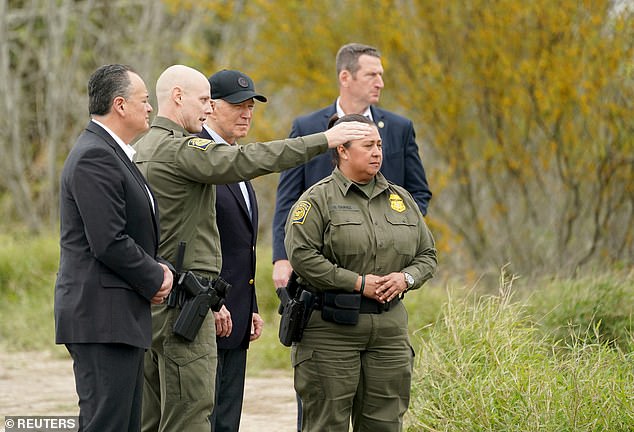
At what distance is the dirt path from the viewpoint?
6969 mm

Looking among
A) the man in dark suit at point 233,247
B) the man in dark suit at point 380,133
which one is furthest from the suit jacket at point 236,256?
the man in dark suit at point 380,133

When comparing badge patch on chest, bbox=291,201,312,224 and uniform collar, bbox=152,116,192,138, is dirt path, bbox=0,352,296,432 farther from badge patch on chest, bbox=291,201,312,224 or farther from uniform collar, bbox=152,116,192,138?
uniform collar, bbox=152,116,192,138

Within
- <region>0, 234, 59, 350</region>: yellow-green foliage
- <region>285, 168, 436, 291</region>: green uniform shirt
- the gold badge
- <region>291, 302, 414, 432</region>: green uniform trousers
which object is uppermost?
the gold badge

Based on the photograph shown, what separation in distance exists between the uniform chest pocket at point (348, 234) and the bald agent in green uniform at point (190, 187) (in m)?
0.42

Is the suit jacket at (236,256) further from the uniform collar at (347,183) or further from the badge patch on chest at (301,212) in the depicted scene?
the uniform collar at (347,183)

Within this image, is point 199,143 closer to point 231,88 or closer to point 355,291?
point 231,88

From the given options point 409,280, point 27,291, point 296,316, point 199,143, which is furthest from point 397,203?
point 27,291

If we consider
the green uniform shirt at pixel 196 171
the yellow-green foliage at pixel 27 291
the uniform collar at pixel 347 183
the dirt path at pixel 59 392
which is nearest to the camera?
the green uniform shirt at pixel 196 171

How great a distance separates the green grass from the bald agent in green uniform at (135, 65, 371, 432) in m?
1.48

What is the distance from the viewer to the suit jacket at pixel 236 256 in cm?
505

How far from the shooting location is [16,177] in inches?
528

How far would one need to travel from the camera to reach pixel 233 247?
5094 mm

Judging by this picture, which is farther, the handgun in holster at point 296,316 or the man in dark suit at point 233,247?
the man in dark suit at point 233,247

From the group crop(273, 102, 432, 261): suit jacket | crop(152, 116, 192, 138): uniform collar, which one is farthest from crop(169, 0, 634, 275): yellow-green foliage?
crop(152, 116, 192, 138): uniform collar
